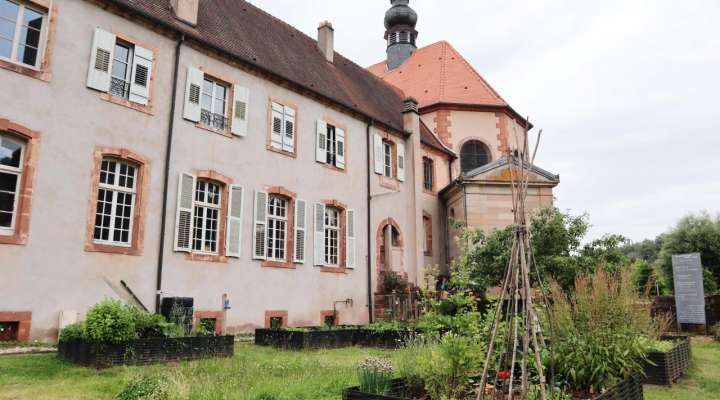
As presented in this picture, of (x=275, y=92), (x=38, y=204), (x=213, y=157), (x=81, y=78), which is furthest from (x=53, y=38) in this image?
(x=275, y=92)

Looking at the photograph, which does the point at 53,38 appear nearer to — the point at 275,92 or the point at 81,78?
the point at 81,78

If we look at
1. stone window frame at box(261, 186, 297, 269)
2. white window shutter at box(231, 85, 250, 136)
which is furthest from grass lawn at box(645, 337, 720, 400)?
white window shutter at box(231, 85, 250, 136)

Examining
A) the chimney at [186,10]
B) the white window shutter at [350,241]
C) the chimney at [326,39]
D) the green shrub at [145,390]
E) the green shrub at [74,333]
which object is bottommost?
the green shrub at [145,390]

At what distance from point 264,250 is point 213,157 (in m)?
2.69

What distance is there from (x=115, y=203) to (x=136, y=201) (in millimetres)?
436

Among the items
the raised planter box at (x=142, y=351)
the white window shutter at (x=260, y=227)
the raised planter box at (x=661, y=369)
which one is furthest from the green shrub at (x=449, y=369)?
the white window shutter at (x=260, y=227)

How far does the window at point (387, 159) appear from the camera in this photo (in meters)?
18.8

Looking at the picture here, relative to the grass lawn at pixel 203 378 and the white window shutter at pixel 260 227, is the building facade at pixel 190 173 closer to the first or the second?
the white window shutter at pixel 260 227

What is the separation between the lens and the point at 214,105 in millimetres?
13273

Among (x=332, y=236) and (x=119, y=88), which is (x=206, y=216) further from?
(x=332, y=236)

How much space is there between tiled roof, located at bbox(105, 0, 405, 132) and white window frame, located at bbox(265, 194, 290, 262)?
11.5ft

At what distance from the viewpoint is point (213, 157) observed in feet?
41.9

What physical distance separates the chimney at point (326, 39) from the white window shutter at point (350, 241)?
6792mm

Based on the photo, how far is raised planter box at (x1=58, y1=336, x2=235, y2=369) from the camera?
23.6ft
